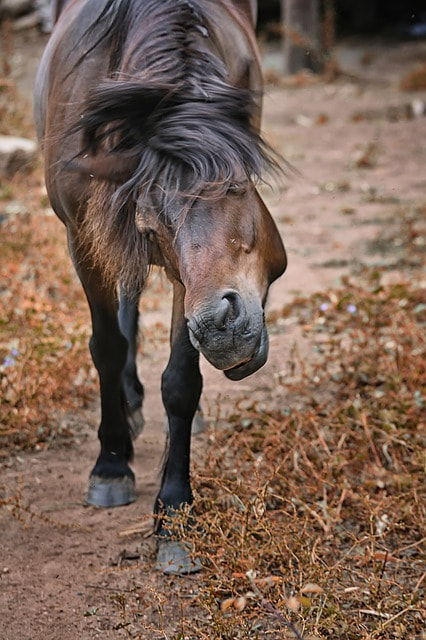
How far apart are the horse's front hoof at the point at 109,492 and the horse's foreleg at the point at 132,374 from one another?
0.42 metres

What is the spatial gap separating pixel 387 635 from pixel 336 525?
663 millimetres

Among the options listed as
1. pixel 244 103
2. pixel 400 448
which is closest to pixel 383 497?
pixel 400 448

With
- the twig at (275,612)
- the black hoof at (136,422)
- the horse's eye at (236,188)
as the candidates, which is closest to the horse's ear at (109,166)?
the horse's eye at (236,188)

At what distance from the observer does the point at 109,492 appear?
123 inches

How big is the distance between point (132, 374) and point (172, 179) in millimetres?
1700

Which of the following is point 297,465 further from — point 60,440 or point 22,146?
point 22,146

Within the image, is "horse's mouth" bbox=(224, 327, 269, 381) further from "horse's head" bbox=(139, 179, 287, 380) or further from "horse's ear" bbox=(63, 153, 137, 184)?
"horse's ear" bbox=(63, 153, 137, 184)

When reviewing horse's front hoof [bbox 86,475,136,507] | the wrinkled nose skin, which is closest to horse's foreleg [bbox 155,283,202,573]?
horse's front hoof [bbox 86,475,136,507]

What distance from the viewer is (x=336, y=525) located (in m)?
2.81

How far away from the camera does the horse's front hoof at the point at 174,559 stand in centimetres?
264

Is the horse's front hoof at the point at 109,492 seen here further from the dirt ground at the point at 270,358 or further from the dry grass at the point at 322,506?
the dry grass at the point at 322,506

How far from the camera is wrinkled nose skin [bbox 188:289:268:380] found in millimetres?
2098

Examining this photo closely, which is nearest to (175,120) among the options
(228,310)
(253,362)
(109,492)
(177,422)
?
(228,310)

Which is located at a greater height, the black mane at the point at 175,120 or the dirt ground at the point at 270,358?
the black mane at the point at 175,120
